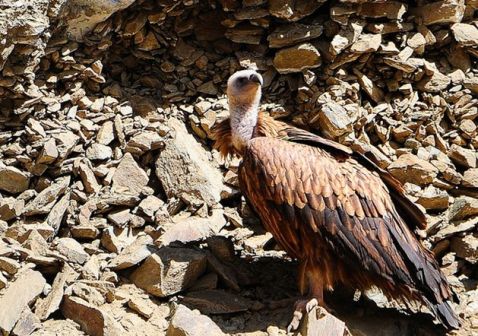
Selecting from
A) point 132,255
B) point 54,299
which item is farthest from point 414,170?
point 54,299

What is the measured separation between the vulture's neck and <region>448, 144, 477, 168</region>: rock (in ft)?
6.53

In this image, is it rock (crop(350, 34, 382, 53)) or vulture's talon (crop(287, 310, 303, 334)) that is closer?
vulture's talon (crop(287, 310, 303, 334))

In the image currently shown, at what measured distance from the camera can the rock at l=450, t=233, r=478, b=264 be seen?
6.26 m

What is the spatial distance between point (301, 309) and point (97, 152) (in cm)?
216

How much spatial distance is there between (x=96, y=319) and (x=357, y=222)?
70.1 inches

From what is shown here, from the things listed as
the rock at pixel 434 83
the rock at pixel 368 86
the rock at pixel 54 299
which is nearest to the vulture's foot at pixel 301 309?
the rock at pixel 54 299

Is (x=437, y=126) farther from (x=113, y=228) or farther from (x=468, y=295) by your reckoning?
(x=113, y=228)

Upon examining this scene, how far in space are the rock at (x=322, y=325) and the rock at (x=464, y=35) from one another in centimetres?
325

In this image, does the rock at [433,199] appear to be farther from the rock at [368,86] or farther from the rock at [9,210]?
the rock at [9,210]

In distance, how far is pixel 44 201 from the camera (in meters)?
6.28

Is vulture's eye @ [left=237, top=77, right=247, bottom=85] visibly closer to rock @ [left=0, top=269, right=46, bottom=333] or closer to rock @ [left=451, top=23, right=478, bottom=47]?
rock @ [left=0, top=269, right=46, bottom=333]

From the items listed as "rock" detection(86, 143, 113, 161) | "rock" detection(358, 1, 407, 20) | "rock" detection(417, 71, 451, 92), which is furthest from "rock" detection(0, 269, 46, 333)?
"rock" detection(417, 71, 451, 92)

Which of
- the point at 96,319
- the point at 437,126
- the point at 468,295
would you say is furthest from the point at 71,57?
the point at 468,295

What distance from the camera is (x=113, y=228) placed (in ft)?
20.6
